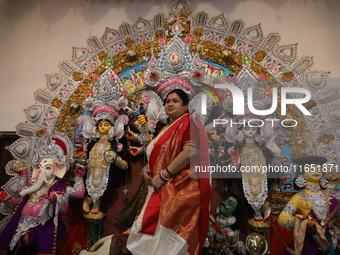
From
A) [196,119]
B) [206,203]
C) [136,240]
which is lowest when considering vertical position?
[136,240]

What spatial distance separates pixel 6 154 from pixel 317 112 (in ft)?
11.8

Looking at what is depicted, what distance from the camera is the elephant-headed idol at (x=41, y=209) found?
3020 millimetres

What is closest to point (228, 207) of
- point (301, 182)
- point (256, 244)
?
point (256, 244)

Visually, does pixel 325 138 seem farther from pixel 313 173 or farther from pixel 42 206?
pixel 42 206

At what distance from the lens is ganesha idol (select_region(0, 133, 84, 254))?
9.91ft

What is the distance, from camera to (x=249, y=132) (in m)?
3.20

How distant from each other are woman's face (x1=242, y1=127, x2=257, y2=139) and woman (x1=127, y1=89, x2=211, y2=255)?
2.04 feet

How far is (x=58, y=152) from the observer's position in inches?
130

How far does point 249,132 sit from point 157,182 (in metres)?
1.13

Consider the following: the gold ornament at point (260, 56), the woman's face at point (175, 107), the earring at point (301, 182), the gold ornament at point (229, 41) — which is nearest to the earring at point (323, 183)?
the earring at point (301, 182)

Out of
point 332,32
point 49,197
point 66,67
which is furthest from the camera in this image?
point 66,67

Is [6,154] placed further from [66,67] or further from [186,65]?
[186,65]

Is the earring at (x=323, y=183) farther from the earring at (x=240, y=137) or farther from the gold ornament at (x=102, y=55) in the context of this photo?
the gold ornament at (x=102, y=55)

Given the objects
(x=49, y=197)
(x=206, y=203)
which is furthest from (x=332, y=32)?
(x=49, y=197)
